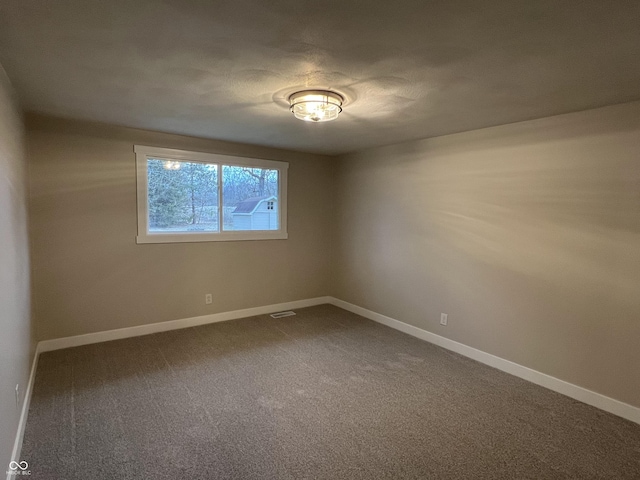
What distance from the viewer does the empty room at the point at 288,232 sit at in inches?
69.4

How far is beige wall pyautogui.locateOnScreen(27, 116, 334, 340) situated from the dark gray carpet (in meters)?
0.47

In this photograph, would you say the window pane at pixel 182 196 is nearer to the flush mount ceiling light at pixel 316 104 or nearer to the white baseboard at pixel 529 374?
the flush mount ceiling light at pixel 316 104

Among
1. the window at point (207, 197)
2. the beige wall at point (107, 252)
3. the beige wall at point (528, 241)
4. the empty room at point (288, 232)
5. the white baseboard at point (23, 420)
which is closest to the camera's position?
the empty room at point (288, 232)

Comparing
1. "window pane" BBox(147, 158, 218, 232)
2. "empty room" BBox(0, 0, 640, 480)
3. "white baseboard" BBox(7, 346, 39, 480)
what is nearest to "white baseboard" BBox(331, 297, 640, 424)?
"empty room" BBox(0, 0, 640, 480)

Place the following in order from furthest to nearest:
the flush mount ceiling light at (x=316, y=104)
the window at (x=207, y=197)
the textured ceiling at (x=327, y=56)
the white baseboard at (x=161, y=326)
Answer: the window at (x=207, y=197) < the white baseboard at (x=161, y=326) < the flush mount ceiling light at (x=316, y=104) < the textured ceiling at (x=327, y=56)

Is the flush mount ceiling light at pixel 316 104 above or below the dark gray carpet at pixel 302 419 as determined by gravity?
above

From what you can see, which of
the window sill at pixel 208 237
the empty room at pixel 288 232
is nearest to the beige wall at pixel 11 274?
the empty room at pixel 288 232

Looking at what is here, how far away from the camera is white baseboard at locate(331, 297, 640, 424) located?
2.57m

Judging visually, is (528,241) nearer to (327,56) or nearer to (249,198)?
(327,56)

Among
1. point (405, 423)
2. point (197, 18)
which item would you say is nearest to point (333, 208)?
point (405, 423)

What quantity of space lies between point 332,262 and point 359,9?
420cm

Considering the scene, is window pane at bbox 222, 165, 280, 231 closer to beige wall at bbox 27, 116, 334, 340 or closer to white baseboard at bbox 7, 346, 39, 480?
beige wall at bbox 27, 116, 334, 340

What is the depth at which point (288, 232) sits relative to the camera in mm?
5008

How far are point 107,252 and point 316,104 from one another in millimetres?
2806
